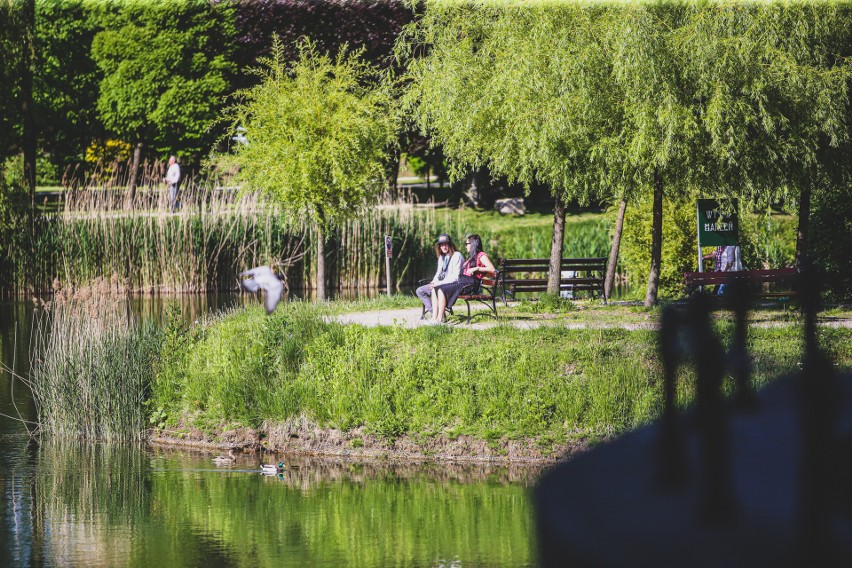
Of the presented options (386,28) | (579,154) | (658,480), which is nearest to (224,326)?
(579,154)

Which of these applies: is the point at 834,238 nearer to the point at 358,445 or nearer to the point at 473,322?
the point at 473,322

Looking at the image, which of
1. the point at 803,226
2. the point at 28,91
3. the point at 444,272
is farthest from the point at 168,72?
the point at 444,272

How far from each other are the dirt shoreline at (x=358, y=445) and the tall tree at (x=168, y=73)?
101 feet

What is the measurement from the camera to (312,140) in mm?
21766

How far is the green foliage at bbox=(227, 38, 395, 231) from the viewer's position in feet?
70.8

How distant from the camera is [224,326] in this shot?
1622 centimetres

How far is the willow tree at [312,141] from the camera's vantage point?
2158 centimetres

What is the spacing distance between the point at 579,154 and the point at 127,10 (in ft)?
109

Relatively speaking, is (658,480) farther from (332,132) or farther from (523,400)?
(332,132)

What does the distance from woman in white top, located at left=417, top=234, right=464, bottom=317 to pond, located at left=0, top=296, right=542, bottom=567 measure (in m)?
3.68

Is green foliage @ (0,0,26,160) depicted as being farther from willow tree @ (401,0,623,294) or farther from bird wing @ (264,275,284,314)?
bird wing @ (264,275,284,314)

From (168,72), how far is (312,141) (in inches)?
1028

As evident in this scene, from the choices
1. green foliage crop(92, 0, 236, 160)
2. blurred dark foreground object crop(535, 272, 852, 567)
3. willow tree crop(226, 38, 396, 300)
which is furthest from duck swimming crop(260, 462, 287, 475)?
green foliage crop(92, 0, 236, 160)

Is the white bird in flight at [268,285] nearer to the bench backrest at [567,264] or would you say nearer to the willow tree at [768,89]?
the bench backrest at [567,264]
